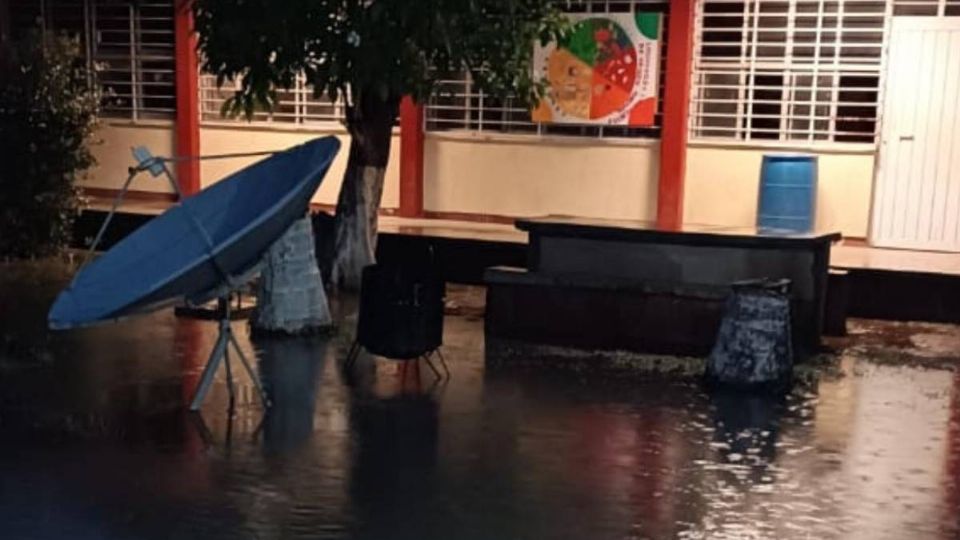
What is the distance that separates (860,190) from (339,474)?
21.9ft

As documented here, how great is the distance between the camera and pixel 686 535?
4.53 m

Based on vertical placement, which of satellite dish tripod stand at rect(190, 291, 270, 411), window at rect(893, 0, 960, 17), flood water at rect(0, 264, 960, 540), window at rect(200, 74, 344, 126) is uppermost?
window at rect(893, 0, 960, 17)

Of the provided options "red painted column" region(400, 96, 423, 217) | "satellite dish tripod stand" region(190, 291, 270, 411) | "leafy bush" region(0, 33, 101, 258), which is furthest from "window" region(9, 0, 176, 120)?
"satellite dish tripod stand" region(190, 291, 270, 411)

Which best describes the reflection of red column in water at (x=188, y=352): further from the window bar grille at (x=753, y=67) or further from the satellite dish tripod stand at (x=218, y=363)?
the window bar grille at (x=753, y=67)

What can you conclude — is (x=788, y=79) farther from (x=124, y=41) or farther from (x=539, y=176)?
(x=124, y=41)

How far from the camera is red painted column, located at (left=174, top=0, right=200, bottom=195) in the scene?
12.8 metres

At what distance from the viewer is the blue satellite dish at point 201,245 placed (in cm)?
546

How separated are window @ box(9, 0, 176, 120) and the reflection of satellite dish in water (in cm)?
752

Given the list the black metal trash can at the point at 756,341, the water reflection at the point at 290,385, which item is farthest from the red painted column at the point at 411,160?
the black metal trash can at the point at 756,341

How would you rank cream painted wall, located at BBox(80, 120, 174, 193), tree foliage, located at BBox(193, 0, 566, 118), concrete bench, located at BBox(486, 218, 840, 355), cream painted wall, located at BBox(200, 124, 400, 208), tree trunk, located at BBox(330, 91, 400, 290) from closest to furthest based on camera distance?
concrete bench, located at BBox(486, 218, 840, 355), tree foliage, located at BBox(193, 0, 566, 118), tree trunk, located at BBox(330, 91, 400, 290), cream painted wall, located at BBox(200, 124, 400, 208), cream painted wall, located at BBox(80, 120, 174, 193)

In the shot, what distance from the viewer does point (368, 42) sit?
7848 mm

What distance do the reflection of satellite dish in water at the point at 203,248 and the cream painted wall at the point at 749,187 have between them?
18.0ft

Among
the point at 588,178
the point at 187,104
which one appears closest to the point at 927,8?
the point at 588,178

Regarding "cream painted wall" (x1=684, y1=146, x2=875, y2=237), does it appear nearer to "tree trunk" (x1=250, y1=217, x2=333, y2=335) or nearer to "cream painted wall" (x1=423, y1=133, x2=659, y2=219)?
"cream painted wall" (x1=423, y1=133, x2=659, y2=219)
